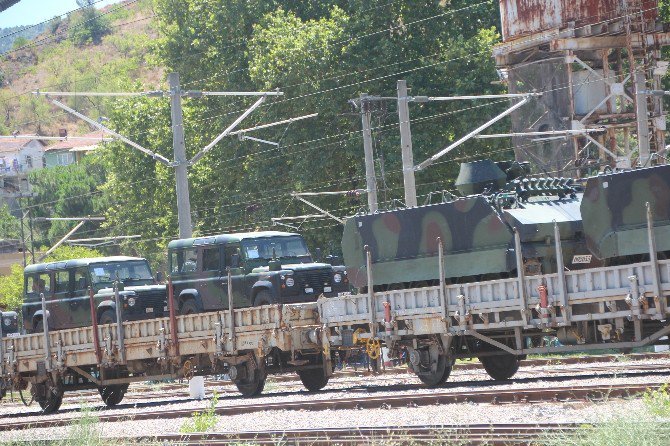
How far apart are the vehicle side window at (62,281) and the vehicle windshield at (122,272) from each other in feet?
2.38

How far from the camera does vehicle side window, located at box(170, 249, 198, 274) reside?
27812mm

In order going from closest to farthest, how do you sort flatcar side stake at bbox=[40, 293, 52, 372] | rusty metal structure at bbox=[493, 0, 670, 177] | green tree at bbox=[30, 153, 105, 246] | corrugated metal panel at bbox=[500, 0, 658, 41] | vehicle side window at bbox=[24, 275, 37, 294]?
flatcar side stake at bbox=[40, 293, 52, 372] < vehicle side window at bbox=[24, 275, 37, 294] < rusty metal structure at bbox=[493, 0, 670, 177] < corrugated metal panel at bbox=[500, 0, 658, 41] < green tree at bbox=[30, 153, 105, 246]

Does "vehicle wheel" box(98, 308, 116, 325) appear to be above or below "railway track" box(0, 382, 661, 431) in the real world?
above

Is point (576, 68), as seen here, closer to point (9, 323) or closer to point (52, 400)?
point (9, 323)

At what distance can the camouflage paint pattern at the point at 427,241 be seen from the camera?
2253 cm

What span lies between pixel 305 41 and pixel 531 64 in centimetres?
947

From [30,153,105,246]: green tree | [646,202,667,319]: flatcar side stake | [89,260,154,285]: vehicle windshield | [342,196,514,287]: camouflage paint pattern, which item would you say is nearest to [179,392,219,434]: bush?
[342,196,514,287]: camouflage paint pattern

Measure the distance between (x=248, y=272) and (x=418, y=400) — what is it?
8066 millimetres

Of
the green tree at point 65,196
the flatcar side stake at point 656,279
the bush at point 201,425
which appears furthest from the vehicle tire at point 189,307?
the green tree at point 65,196

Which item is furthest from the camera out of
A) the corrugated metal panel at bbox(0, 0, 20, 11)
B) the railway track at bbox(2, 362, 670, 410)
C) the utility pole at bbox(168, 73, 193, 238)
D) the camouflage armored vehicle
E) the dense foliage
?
the dense foliage

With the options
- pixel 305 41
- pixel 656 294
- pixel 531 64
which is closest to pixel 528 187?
pixel 656 294

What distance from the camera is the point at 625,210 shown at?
2080 centimetres

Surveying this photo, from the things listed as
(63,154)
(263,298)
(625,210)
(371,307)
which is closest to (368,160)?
(263,298)

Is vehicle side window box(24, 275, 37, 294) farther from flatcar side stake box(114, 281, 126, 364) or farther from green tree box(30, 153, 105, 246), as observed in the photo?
green tree box(30, 153, 105, 246)
